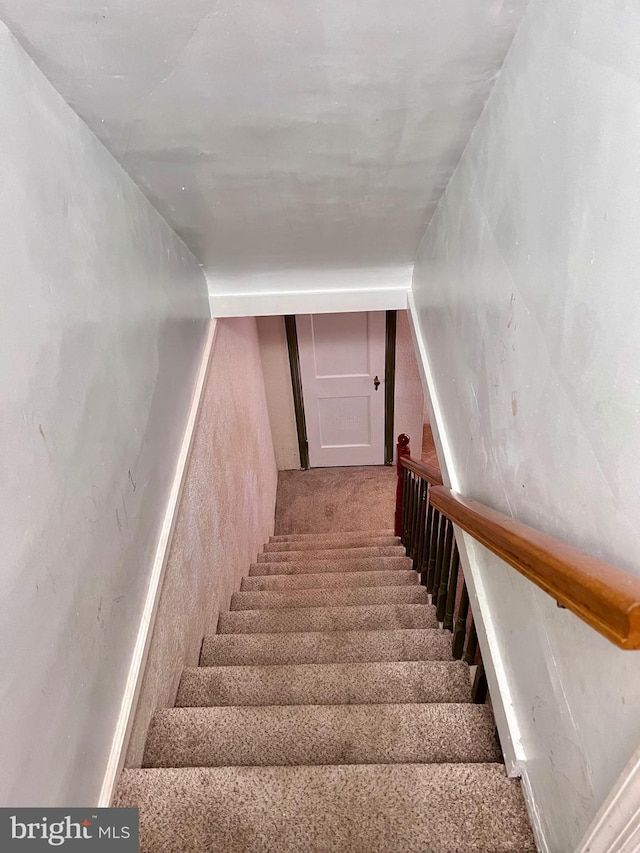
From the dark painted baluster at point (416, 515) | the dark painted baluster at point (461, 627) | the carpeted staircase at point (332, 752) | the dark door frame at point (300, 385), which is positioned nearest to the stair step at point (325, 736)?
the carpeted staircase at point (332, 752)

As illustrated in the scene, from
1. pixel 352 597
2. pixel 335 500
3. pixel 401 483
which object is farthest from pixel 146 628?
pixel 335 500

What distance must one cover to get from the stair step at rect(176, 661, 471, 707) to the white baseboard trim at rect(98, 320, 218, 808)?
1.28 ft

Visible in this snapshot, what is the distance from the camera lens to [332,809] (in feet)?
3.90

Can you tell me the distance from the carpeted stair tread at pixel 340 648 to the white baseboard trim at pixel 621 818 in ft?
3.57

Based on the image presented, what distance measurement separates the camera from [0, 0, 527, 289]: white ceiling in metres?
0.95

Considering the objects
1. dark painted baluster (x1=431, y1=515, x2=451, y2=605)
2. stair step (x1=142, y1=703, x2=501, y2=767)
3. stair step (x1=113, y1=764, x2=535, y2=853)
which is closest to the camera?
stair step (x1=113, y1=764, x2=535, y2=853)

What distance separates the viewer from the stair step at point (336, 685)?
165 cm

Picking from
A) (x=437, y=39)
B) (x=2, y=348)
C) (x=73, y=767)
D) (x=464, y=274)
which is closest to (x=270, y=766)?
(x=73, y=767)

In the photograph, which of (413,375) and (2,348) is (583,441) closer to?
(2,348)

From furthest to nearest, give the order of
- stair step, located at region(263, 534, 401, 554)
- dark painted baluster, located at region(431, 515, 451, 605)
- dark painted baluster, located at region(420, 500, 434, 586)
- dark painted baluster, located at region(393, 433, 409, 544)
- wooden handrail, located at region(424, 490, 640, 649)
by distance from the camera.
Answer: stair step, located at region(263, 534, 401, 554)
dark painted baluster, located at region(393, 433, 409, 544)
dark painted baluster, located at region(420, 500, 434, 586)
dark painted baluster, located at region(431, 515, 451, 605)
wooden handrail, located at region(424, 490, 640, 649)

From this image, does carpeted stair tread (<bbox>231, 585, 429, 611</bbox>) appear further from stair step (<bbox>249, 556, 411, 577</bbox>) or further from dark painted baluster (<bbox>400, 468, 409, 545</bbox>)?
dark painted baluster (<bbox>400, 468, 409, 545</bbox>)

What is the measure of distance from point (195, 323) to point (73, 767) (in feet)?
5.75

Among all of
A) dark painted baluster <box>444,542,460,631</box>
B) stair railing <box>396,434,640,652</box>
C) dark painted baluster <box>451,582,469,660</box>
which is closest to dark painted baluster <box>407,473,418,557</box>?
stair railing <box>396,434,640,652</box>

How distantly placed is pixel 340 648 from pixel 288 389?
132 inches
